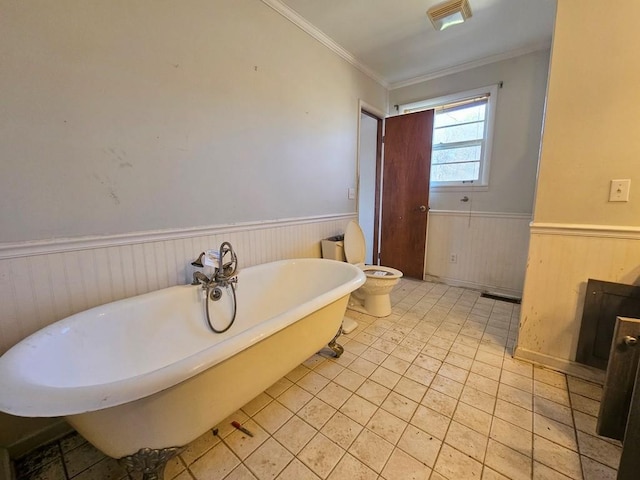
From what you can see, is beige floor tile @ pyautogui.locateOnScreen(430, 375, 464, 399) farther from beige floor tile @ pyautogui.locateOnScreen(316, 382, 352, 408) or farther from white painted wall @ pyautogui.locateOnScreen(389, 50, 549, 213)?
white painted wall @ pyautogui.locateOnScreen(389, 50, 549, 213)

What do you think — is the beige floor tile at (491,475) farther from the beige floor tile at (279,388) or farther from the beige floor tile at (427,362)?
the beige floor tile at (279,388)

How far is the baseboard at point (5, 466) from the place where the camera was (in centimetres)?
97

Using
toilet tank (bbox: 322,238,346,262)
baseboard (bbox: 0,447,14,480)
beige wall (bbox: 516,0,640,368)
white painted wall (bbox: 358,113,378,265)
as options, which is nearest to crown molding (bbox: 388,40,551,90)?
white painted wall (bbox: 358,113,378,265)

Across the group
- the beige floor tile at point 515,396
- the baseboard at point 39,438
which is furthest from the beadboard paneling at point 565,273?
the baseboard at point 39,438

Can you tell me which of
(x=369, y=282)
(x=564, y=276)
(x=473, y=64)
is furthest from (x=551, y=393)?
(x=473, y=64)

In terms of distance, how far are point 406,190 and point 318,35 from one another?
1860 mm

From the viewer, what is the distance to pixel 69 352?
1.03 m

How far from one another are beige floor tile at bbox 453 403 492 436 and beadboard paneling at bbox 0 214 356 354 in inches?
62.3

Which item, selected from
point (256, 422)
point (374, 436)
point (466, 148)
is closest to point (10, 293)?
point (256, 422)

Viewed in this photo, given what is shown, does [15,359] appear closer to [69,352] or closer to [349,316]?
[69,352]

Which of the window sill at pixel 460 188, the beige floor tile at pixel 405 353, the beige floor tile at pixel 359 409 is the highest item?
the window sill at pixel 460 188

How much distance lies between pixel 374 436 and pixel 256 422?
0.56 meters

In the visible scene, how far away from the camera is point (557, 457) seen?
1.10 metres

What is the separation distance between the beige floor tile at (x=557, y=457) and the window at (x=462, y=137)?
7.79 feet
